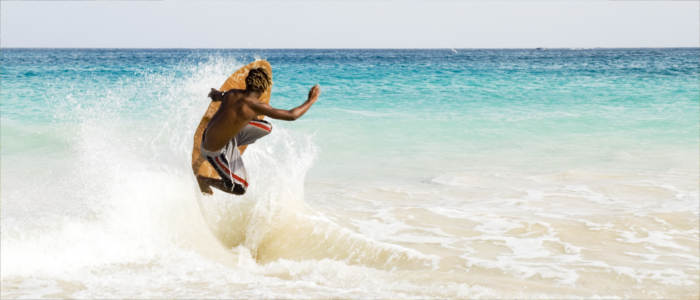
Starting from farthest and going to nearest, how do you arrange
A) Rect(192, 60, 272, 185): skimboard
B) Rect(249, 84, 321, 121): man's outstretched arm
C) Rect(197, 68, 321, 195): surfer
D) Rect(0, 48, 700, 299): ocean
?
1. Rect(0, 48, 700, 299): ocean
2. Rect(192, 60, 272, 185): skimboard
3. Rect(197, 68, 321, 195): surfer
4. Rect(249, 84, 321, 121): man's outstretched arm

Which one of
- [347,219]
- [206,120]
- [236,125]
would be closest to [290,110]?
[236,125]

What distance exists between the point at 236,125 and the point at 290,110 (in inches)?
17.4

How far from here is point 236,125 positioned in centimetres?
373

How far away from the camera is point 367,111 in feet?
67.1

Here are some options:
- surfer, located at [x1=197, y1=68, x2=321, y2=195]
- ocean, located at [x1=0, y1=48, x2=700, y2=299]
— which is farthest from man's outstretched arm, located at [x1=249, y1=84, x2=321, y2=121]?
ocean, located at [x1=0, y1=48, x2=700, y2=299]

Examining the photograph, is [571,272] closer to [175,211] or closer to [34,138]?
[175,211]

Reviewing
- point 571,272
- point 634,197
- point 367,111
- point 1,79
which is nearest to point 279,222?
point 571,272

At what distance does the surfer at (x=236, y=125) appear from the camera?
11.8 feet

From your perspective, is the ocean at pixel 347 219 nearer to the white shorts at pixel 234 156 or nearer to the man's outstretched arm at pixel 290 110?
the white shorts at pixel 234 156

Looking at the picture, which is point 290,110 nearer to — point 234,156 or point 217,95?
point 217,95

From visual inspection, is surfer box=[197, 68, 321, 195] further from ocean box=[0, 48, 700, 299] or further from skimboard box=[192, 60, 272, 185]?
Result: ocean box=[0, 48, 700, 299]

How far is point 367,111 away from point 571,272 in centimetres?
1451

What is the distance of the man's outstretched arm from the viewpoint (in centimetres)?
341

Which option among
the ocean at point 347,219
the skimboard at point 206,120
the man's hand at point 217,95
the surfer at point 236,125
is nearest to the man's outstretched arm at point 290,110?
the surfer at point 236,125
